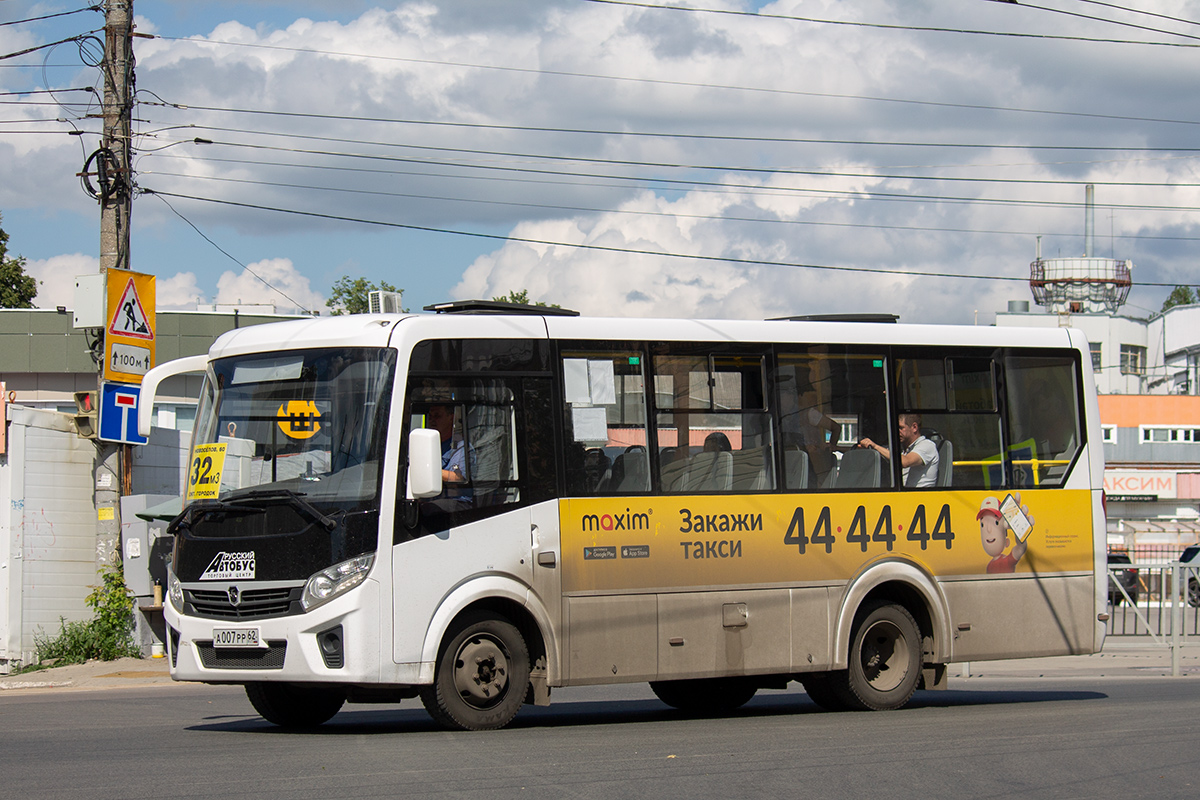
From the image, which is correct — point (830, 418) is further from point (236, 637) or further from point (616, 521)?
point (236, 637)

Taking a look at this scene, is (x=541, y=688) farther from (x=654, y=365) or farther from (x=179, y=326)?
(x=179, y=326)

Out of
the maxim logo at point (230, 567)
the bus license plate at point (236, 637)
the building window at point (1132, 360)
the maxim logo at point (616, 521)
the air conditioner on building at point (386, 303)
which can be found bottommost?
the bus license plate at point (236, 637)

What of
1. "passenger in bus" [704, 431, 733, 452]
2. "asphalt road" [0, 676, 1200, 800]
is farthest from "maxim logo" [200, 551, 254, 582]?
"passenger in bus" [704, 431, 733, 452]

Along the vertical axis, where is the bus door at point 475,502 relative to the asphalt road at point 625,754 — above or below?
above

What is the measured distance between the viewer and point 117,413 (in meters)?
17.3

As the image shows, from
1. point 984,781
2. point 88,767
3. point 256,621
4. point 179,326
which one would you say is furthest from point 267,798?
point 179,326

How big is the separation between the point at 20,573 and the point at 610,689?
25.6ft

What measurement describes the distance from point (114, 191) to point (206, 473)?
9680 millimetres

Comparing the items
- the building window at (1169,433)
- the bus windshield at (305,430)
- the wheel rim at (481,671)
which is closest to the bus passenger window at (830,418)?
the wheel rim at (481,671)

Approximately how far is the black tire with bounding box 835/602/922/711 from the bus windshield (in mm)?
4529

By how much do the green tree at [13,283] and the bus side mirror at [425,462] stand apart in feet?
168

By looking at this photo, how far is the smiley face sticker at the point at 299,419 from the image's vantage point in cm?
961

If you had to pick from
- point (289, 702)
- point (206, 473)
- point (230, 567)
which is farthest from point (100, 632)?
point (230, 567)

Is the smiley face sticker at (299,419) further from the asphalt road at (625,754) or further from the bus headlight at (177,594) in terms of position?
the asphalt road at (625,754)
